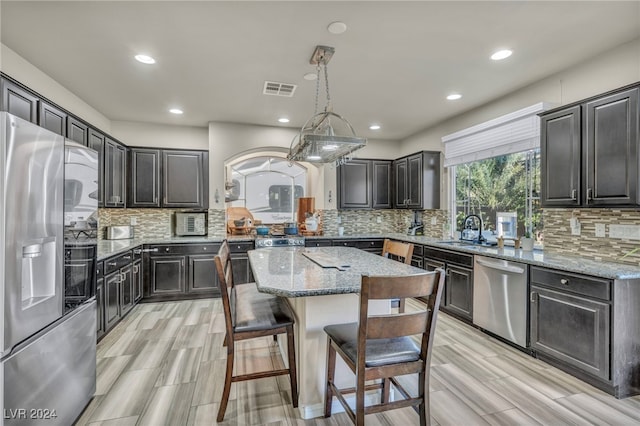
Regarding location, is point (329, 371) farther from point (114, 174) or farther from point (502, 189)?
point (114, 174)

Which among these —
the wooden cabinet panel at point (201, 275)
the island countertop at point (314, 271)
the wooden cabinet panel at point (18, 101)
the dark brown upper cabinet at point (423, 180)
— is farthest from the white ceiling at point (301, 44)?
the wooden cabinet panel at point (201, 275)

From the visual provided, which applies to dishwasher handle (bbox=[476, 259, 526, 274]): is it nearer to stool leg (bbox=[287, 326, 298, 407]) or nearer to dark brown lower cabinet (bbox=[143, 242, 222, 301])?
stool leg (bbox=[287, 326, 298, 407])

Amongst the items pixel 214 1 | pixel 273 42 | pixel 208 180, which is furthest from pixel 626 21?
pixel 208 180

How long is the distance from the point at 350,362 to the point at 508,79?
3258 millimetres

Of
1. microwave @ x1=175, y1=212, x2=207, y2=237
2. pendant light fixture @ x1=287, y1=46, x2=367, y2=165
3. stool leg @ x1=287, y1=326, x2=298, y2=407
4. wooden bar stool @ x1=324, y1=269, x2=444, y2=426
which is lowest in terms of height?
stool leg @ x1=287, y1=326, x2=298, y2=407

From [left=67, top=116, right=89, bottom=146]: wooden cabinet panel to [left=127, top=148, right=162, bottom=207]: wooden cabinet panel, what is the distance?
1300 millimetres

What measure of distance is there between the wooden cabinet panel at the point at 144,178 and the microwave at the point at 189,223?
40 centimetres

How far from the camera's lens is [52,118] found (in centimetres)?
274

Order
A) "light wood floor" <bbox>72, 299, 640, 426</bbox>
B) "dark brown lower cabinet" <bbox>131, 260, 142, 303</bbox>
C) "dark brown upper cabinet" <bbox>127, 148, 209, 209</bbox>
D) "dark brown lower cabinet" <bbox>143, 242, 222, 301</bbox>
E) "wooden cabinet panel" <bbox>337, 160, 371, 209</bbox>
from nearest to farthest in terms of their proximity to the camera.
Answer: "light wood floor" <bbox>72, 299, 640, 426</bbox>
"dark brown lower cabinet" <bbox>131, 260, 142, 303</bbox>
"dark brown lower cabinet" <bbox>143, 242, 222, 301</bbox>
"dark brown upper cabinet" <bbox>127, 148, 209, 209</bbox>
"wooden cabinet panel" <bbox>337, 160, 371, 209</bbox>

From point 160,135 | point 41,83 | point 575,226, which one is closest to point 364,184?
point 575,226

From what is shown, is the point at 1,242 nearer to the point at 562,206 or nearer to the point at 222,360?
the point at 222,360

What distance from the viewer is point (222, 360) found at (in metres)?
2.73

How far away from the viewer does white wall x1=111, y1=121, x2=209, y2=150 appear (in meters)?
4.79

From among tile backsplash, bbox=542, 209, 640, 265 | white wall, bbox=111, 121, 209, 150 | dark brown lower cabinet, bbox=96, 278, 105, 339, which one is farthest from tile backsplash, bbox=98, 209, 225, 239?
tile backsplash, bbox=542, 209, 640, 265
